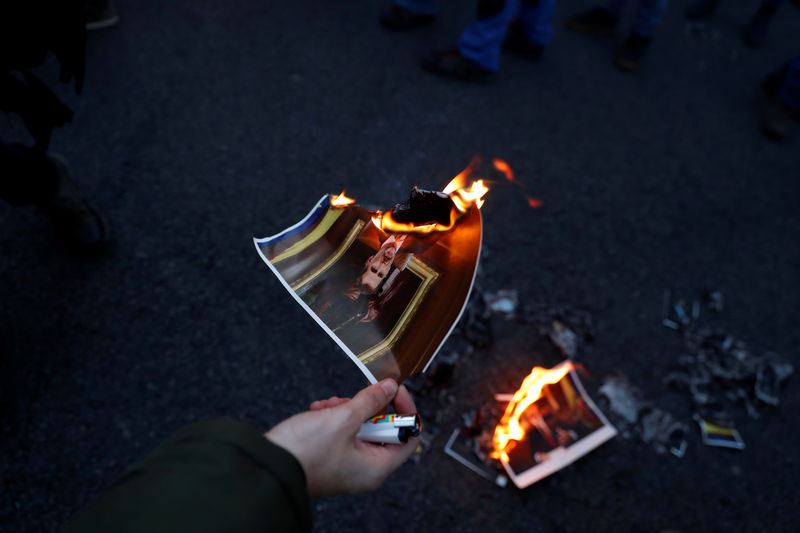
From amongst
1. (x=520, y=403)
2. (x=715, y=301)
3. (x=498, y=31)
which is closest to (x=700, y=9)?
(x=498, y=31)

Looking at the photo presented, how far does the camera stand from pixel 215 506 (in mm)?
679

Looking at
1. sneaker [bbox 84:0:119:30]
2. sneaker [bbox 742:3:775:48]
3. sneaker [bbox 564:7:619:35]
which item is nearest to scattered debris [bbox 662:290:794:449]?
sneaker [bbox 564:7:619:35]

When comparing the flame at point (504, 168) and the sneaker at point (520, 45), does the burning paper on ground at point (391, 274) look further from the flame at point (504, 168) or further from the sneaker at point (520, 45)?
the sneaker at point (520, 45)

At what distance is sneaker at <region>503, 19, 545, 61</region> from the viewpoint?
3.34 m

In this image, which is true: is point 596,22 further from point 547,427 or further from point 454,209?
point 454,209

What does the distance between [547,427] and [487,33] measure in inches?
90.5

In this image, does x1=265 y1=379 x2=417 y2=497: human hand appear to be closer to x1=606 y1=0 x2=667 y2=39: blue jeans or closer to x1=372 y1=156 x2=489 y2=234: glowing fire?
x1=372 y1=156 x2=489 y2=234: glowing fire

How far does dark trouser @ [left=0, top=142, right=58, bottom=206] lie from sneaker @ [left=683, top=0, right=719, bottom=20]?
15.5ft

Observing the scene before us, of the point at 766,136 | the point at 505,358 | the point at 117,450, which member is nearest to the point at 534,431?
the point at 505,358

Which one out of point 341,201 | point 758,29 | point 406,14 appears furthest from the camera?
point 758,29

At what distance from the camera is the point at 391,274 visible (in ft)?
4.10

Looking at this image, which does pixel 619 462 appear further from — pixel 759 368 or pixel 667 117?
pixel 667 117

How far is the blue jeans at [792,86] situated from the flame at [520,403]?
288cm

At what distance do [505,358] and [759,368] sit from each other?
3.94 feet
